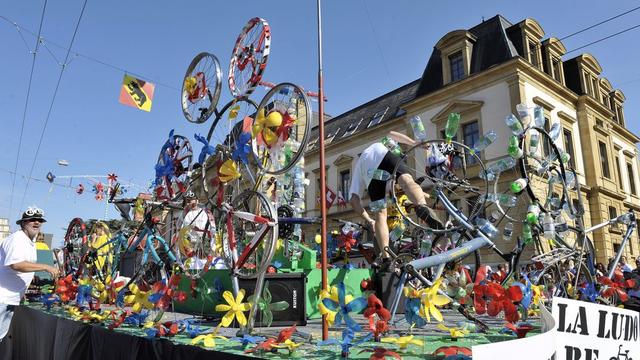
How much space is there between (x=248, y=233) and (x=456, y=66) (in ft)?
65.5

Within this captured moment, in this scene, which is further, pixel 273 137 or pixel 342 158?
pixel 342 158

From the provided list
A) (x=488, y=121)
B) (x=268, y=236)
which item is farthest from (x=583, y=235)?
(x=488, y=121)

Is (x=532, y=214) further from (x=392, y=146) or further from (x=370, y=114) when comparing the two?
(x=370, y=114)

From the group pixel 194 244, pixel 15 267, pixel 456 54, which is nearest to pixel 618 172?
pixel 456 54

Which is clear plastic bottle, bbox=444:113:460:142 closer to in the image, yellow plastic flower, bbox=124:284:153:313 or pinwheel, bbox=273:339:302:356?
pinwheel, bbox=273:339:302:356

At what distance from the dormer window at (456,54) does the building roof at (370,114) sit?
287 centimetres

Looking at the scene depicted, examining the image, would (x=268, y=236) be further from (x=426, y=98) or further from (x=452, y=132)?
(x=426, y=98)

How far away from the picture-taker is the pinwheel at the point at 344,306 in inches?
85.4

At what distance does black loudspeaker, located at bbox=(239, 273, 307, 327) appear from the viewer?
3508mm

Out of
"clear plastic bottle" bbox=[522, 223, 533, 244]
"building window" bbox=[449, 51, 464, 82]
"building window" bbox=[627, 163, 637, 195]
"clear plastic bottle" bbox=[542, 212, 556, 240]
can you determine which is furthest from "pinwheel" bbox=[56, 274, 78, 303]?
"building window" bbox=[627, 163, 637, 195]

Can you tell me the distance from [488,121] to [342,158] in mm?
10390

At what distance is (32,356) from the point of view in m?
4.49

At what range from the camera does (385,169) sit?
3613mm

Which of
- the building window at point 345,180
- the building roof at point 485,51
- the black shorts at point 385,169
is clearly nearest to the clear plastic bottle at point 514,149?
the black shorts at point 385,169
